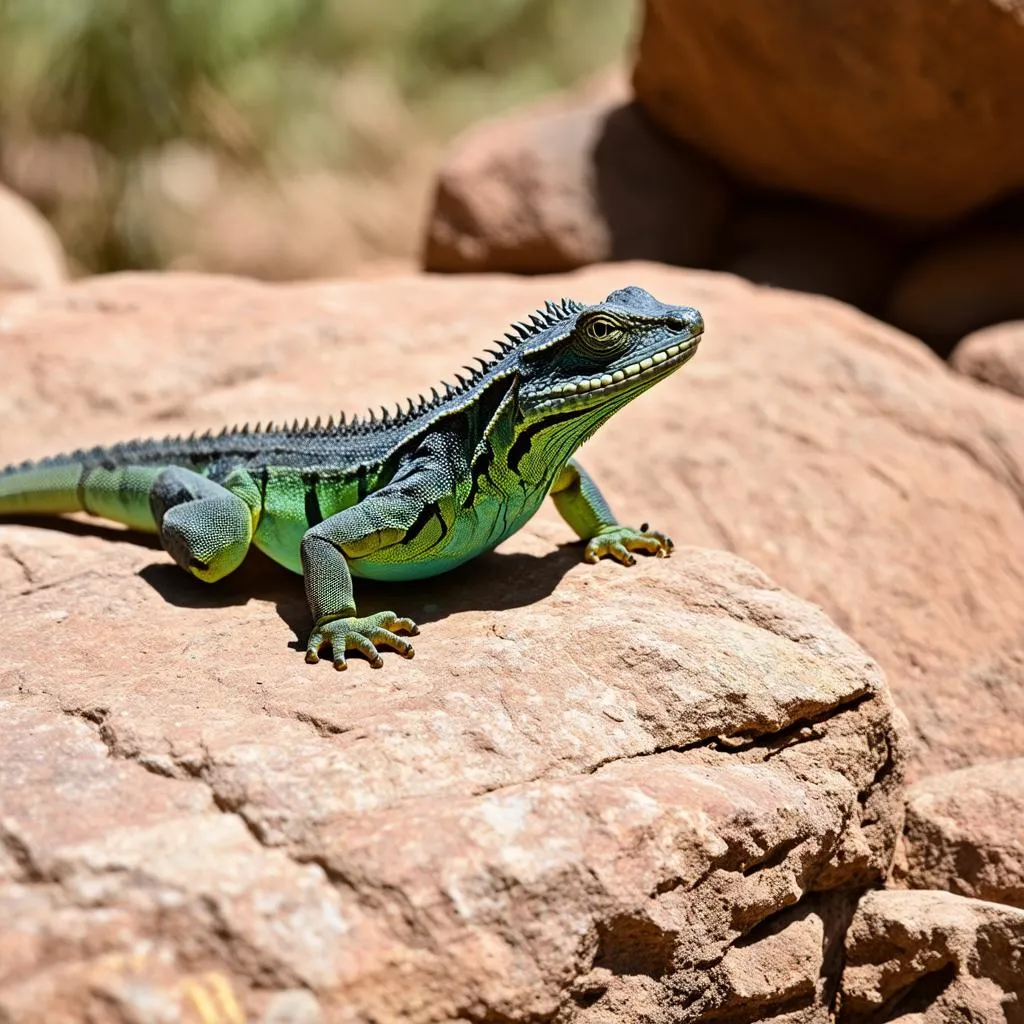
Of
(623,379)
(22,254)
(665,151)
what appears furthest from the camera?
(665,151)

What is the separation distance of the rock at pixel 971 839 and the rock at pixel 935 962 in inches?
20.6

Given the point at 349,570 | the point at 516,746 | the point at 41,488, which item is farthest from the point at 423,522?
the point at 41,488

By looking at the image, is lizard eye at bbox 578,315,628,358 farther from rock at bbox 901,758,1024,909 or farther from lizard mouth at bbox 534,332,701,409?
rock at bbox 901,758,1024,909

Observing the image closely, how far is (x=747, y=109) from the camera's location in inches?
497

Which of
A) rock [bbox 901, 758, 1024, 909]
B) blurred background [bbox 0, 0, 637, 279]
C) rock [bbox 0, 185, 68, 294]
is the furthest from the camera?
blurred background [bbox 0, 0, 637, 279]

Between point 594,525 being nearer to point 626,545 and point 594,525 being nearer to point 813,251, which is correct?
point 626,545

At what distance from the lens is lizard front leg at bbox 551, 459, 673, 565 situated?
6.78 m

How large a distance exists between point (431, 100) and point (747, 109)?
16217 millimetres

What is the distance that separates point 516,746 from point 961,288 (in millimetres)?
9432

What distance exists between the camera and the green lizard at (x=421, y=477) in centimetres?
588

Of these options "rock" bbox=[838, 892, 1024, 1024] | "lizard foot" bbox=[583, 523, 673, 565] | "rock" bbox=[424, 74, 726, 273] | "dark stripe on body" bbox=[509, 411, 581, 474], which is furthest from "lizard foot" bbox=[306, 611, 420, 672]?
"rock" bbox=[424, 74, 726, 273]

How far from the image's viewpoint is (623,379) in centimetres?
583

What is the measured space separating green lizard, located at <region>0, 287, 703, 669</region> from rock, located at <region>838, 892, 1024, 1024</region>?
88.2 inches

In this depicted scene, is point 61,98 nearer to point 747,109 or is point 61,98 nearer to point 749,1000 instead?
point 747,109
